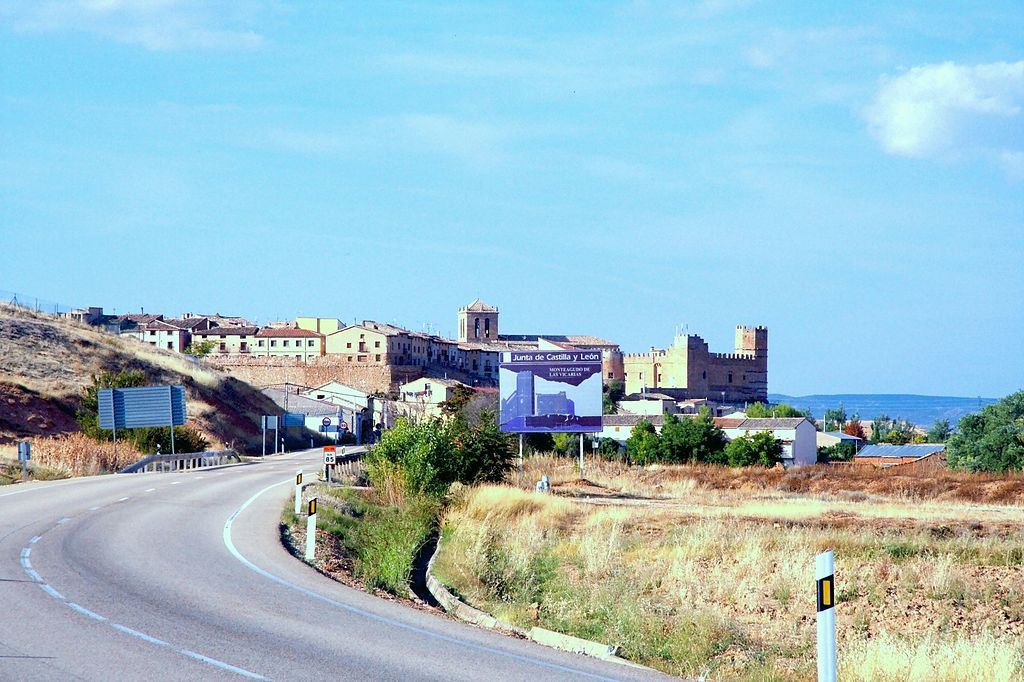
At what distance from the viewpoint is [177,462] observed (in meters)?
45.1

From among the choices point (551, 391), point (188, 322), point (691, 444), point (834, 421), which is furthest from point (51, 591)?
point (188, 322)

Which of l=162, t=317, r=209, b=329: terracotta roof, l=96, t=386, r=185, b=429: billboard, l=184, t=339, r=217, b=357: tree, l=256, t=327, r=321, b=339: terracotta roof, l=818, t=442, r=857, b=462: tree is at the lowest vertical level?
l=818, t=442, r=857, b=462: tree

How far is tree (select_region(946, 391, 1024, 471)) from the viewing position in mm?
56469

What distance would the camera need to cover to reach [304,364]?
125 m

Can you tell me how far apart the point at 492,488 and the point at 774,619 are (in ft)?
46.4

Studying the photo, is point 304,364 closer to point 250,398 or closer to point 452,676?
point 250,398

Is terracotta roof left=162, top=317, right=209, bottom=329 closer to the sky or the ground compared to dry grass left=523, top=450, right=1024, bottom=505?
closer to the sky

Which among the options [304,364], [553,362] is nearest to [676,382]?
[304,364]

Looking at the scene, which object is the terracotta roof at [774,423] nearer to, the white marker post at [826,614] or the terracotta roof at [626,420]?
the terracotta roof at [626,420]

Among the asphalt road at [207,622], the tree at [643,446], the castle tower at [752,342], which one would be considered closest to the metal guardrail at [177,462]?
the asphalt road at [207,622]

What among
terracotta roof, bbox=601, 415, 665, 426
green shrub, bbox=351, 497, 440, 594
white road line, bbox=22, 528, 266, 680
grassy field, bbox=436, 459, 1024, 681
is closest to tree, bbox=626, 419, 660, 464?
terracotta roof, bbox=601, 415, 665, 426

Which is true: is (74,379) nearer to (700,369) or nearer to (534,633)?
(534,633)

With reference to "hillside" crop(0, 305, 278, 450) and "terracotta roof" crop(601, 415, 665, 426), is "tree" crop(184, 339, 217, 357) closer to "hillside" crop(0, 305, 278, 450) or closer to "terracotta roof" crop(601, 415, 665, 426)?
"hillside" crop(0, 305, 278, 450)

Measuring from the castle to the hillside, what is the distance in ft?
316
